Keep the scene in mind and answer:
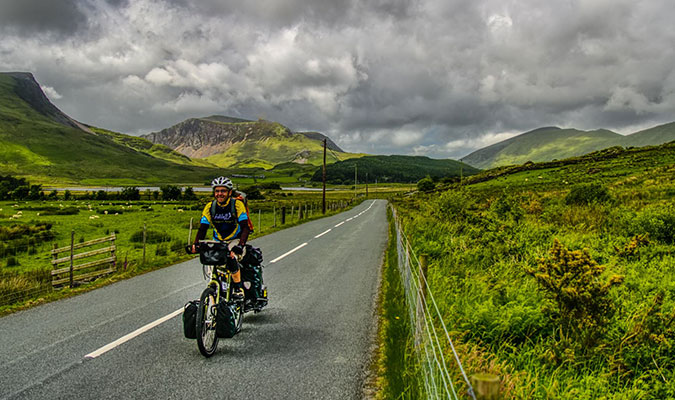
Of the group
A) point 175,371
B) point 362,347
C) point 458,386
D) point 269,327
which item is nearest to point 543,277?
point 458,386

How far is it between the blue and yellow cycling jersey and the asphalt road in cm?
166

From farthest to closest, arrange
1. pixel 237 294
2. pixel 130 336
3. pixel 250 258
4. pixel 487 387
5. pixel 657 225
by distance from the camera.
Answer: pixel 657 225
pixel 250 258
pixel 237 294
pixel 130 336
pixel 487 387

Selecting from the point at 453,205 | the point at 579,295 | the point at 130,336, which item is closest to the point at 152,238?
the point at 453,205

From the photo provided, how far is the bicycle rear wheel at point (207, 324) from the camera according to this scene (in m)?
4.94

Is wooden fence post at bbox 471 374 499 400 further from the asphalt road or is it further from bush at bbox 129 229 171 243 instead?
bush at bbox 129 229 171 243

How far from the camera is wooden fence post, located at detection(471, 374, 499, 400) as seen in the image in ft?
5.94

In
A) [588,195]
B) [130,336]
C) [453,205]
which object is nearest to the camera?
[130,336]

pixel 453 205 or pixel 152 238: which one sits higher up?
pixel 453 205

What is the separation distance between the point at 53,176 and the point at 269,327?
783 ft

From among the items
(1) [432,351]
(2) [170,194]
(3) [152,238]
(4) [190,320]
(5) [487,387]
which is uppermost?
(2) [170,194]

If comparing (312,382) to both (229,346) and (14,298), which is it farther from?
(14,298)

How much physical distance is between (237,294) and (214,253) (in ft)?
3.81

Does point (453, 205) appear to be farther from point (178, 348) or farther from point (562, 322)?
point (178, 348)

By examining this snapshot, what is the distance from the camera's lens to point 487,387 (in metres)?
1.83
